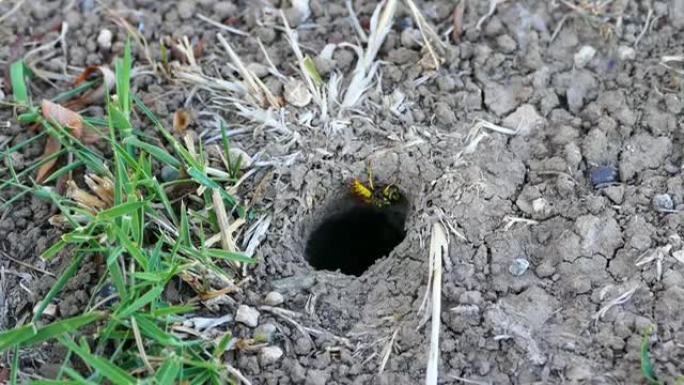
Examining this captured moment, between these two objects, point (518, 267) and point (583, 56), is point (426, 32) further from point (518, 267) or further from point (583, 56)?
point (518, 267)

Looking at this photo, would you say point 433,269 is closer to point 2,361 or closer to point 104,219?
point 104,219

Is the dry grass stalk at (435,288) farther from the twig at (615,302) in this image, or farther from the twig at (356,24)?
the twig at (356,24)

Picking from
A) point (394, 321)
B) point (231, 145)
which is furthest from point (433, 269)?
point (231, 145)

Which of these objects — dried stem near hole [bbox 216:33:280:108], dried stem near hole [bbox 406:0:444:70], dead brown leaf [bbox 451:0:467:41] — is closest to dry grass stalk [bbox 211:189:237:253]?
dried stem near hole [bbox 216:33:280:108]

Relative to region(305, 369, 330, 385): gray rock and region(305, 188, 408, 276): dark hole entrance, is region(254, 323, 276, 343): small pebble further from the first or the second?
region(305, 188, 408, 276): dark hole entrance

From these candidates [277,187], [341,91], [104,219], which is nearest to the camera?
[104,219]

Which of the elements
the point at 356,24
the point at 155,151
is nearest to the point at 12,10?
the point at 155,151
